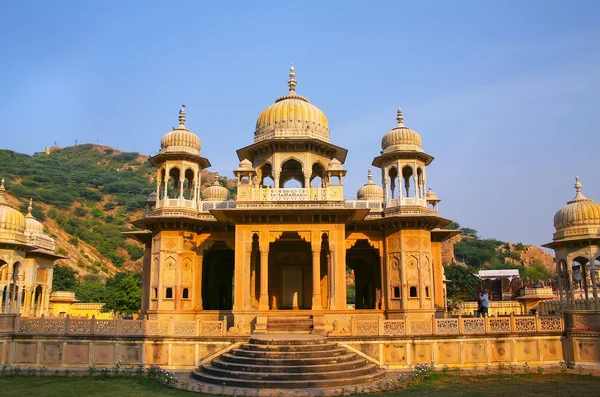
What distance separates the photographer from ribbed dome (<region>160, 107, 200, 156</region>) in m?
22.9

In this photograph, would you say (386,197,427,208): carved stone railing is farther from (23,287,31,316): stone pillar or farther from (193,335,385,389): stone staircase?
(23,287,31,316): stone pillar

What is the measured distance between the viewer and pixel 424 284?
20891 millimetres

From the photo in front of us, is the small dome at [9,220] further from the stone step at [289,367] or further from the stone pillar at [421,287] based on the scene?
the stone pillar at [421,287]

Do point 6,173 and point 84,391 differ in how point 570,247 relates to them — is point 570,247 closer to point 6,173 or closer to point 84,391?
point 84,391

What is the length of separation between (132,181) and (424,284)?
10087cm

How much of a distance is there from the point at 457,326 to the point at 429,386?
363 centimetres

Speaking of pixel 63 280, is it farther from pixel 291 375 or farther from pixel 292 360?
pixel 291 375

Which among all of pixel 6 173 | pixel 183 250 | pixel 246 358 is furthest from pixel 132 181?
pixel 246 358

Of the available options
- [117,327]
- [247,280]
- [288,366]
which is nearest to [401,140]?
[247,280]

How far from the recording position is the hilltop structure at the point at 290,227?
64.5ft

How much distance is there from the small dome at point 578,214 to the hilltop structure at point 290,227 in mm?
4993

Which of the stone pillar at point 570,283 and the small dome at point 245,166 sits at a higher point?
the small dome at point 245,166

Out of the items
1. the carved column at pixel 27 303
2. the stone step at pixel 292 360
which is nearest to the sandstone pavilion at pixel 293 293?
the stone step at pixel 292 360

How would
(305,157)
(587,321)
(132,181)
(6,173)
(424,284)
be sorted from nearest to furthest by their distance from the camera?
(587,321) → (424,284) → (305,157) → (6,173) → (132,181)
